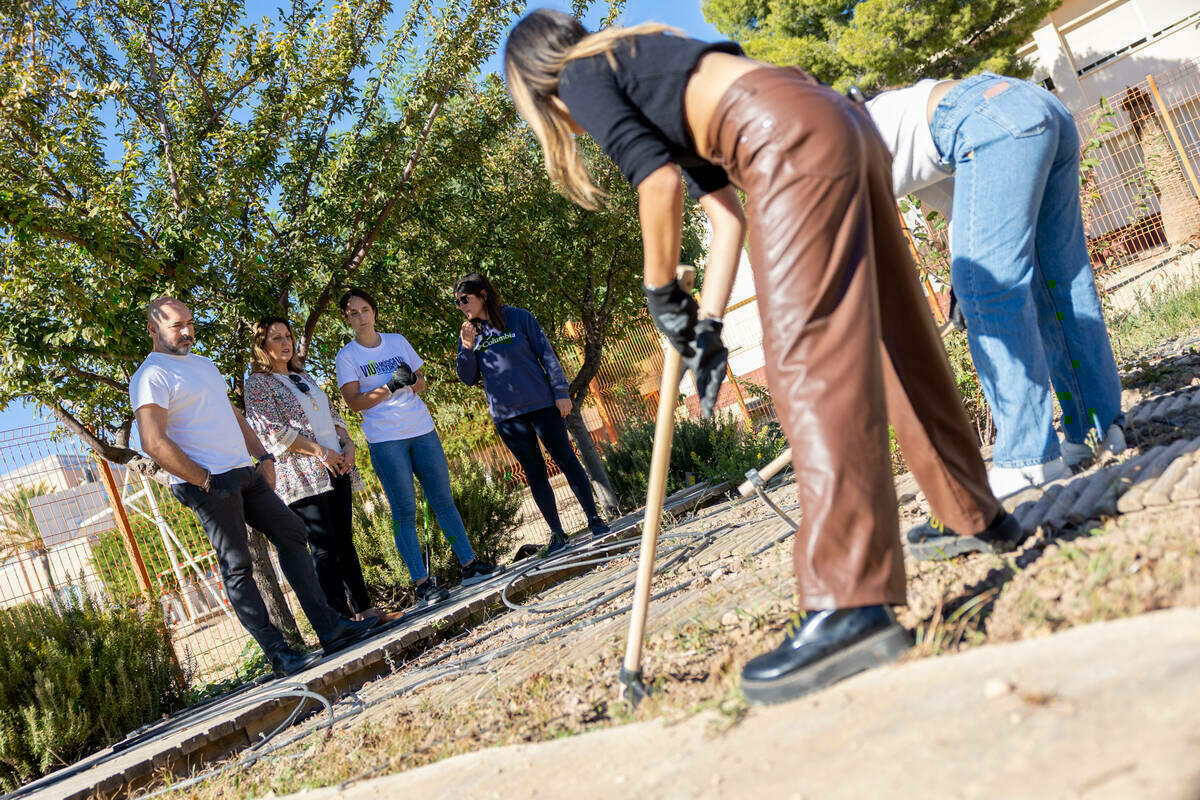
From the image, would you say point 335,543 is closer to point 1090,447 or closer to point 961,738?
point 1090,447

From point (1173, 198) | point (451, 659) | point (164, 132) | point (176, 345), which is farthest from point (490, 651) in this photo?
point (1173, 198)

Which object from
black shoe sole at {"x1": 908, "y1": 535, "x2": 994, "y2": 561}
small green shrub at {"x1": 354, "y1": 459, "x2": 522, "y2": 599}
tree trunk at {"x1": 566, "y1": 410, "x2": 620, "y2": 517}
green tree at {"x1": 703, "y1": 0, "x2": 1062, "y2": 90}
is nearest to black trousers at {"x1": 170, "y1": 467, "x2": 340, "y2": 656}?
small green shrub at {"x1": 354, "y1": 459, "x2": 522, "y2": 599}

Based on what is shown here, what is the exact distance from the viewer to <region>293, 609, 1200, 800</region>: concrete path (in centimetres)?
128

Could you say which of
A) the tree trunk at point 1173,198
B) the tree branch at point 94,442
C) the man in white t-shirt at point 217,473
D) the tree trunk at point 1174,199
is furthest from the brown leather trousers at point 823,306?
the tree trunk at point 1174,199

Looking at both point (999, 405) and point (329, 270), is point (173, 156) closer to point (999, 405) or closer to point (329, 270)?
point (329, 270)

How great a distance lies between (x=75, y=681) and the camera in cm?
464

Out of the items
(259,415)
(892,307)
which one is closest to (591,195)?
(892,307)

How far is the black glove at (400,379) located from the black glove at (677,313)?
3.90 m

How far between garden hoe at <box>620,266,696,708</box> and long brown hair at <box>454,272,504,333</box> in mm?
4148

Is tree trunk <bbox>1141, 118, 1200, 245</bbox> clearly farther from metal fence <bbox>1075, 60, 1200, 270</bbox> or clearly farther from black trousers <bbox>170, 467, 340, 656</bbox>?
black trousers <bbox>170, 467, 340, 656</bbox>

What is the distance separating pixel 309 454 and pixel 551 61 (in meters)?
3.70

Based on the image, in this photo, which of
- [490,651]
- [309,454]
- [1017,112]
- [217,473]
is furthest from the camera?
[309,454]

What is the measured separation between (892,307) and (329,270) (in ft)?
19.0

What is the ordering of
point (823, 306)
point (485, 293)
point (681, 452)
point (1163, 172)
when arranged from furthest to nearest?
point (1163, 172)
point (681, 452)
point (485, 293)
point (823, 306)
